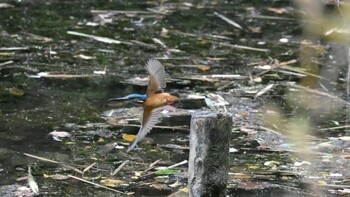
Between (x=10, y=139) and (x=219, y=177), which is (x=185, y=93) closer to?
(x=10, y=139)

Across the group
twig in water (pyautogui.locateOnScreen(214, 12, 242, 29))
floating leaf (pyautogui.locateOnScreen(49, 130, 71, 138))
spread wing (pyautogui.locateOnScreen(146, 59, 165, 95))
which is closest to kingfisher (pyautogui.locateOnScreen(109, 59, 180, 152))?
spread wing (pyautogui.locateOnScreen(146, 59, 165, 95))

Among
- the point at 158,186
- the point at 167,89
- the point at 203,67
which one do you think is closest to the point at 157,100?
the point at 158,186

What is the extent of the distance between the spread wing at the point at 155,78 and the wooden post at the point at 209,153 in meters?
0.42

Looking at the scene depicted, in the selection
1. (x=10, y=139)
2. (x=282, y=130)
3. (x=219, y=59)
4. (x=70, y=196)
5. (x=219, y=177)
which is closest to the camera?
(x=219, y=177)

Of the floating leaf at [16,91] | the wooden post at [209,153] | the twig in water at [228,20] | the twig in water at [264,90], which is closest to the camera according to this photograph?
the wooden post at [209,153]

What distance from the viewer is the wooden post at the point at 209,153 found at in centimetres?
430

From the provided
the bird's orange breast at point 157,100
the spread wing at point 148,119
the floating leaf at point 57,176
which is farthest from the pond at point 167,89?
the bird's orange breast at point 157,100

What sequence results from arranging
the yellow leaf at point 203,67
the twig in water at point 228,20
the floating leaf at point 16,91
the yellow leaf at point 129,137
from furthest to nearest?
the twig in water at point 228,20 → the yellow leaf at point 203,67 → the floating leaf at point 16,91 → the yellow leaf at point 129,137

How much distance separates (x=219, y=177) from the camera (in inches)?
173

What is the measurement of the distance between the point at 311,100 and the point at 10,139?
2.59 meters

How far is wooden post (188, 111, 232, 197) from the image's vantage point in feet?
14.1

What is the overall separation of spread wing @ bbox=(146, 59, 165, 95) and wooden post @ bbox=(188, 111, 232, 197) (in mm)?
421

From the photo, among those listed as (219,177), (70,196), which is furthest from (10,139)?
(219,177)

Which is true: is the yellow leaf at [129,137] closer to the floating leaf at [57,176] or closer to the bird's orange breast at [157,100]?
the floating leaf at [57,176]
